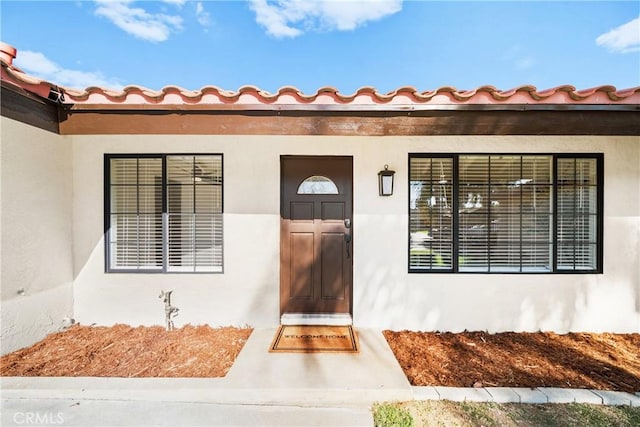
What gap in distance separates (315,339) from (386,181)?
2206 millimetres

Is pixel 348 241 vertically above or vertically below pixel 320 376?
above

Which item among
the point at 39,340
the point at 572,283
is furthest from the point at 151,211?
the point at 572,283

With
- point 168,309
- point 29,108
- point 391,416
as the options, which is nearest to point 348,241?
point 391,416

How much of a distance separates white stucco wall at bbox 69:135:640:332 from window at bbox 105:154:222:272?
166 mm

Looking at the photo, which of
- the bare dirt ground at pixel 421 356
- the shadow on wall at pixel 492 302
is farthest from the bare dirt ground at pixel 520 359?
the shadow on wall at pixel 492 302

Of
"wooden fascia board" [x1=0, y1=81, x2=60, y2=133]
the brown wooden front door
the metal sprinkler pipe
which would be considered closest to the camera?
"wooden fascia board" [x1=0, y1=81, x2=60, y2=133]

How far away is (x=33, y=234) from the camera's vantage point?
3.13 m

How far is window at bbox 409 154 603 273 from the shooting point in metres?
3.69

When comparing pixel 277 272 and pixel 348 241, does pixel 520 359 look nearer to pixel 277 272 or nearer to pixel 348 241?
pixel 348 241

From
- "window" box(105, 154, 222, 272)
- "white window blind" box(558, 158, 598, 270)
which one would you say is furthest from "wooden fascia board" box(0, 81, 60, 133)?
"white window blind" box(558, 158, 598, 270)

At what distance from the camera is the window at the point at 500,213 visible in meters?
3.69

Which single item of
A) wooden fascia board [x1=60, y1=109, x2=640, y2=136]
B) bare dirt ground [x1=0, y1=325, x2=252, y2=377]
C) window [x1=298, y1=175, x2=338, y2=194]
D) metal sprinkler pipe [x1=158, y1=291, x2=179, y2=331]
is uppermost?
wooden fascia board [x1=60, y1=109, x2=640, y2=136]

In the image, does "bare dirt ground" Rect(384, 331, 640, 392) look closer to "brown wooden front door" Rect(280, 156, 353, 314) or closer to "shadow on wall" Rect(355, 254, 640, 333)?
"shadow on wall" Rect(355, 254, 640, 333)

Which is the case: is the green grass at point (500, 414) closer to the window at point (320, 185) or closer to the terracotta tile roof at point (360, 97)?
the window at point (320, 185)
